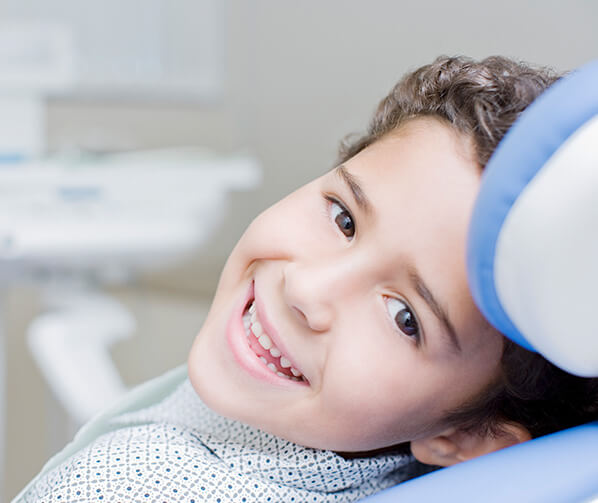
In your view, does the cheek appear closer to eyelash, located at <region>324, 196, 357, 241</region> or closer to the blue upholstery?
eyelash, located at <region>324, 196, 357, 241</region>

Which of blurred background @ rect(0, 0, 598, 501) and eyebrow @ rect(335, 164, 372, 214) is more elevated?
eyebrow @ rect(335, 164, 372, 214)

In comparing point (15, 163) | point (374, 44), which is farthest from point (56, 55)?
point (374, 44)

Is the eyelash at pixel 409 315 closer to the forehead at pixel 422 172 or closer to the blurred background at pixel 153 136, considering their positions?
the forehead at pixel 422 172

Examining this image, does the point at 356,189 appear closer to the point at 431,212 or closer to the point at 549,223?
the point at 431,212

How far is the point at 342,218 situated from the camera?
0.59 m

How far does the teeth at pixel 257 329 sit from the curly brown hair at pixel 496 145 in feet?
0.51

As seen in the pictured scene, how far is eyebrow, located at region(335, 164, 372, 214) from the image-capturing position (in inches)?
22.1

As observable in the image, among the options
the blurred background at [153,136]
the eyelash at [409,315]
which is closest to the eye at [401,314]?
the eyelash at [409,315]

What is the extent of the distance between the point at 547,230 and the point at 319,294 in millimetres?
209

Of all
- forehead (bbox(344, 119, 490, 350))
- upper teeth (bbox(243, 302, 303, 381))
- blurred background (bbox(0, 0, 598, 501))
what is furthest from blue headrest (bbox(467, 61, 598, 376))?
blurred background (bbox(0, 0, 598, 501))

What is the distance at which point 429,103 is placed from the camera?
627mm

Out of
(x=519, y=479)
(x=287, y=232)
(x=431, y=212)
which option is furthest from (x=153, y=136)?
(x=519, y=479)

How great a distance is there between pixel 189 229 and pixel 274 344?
2.87 feet

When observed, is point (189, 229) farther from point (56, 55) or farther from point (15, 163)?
point (56, 55)
